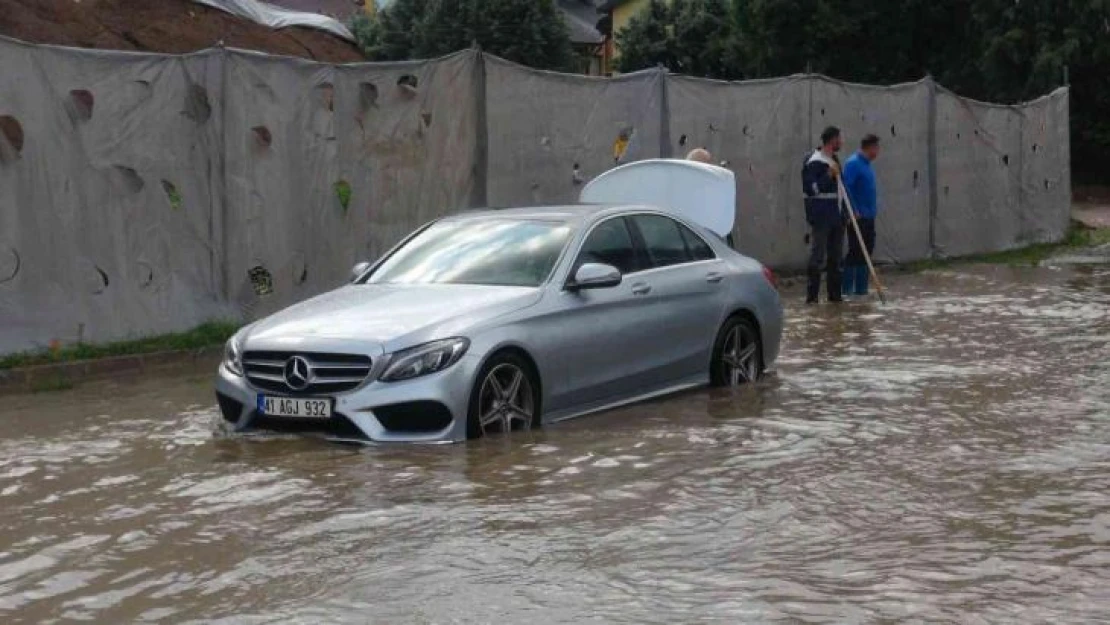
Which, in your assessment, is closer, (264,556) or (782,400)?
(264,556)

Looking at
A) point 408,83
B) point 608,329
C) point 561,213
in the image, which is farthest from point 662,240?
point 408,83

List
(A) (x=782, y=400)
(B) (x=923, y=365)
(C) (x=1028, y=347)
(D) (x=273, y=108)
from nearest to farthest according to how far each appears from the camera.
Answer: (A) (x=782, y=400) → (B) (x=923, y=365) → (C) (x=1028, y=347) → (D) (x=273, y=108)

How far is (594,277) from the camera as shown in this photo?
10.3 m

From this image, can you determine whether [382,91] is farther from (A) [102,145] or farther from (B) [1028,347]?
(B) [1028,347]

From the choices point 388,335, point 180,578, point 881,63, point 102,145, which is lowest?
point 180,578

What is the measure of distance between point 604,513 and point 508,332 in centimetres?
204

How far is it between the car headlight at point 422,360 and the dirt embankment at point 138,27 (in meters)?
14.8

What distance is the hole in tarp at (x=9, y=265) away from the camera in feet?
42.0

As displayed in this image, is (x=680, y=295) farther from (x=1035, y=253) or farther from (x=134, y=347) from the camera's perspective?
(x=1035, y=253)

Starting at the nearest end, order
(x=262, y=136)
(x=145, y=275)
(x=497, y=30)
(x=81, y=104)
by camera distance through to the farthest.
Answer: (x=81, y=104)
(x=145, y=275)
(x=262, y=136)
(x=497, y=30)

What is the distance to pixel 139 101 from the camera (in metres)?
13.9

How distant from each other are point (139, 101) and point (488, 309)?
5.44m

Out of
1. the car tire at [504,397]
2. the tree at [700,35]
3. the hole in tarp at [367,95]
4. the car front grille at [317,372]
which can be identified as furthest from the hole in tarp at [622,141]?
the tree at [700,35]

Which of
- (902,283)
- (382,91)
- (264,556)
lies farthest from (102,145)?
(902,283)
